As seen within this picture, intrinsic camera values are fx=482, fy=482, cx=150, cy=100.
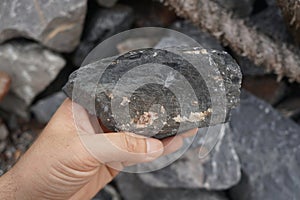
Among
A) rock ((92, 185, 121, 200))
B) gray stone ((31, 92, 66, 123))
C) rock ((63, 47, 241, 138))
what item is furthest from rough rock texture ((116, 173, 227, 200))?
rock ((63, 47, 241, 138))

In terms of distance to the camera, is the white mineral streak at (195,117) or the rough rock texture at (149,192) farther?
the rough rock texture at (149,192)

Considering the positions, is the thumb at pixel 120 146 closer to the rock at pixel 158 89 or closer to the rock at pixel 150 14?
the rock at pixel 158 89

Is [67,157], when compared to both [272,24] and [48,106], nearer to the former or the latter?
[48,106]

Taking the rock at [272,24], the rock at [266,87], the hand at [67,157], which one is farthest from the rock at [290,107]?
the hand at [67,157]

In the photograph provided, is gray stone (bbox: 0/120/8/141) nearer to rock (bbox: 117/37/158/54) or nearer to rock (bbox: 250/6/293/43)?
rock (bbox: 117/37/158/54)

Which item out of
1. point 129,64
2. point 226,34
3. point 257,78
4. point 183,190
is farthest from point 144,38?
point 129,64

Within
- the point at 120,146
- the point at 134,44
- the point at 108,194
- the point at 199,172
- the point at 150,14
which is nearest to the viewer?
the point at 120,146

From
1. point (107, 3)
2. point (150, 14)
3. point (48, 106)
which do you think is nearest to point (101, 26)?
point (107, 3)
